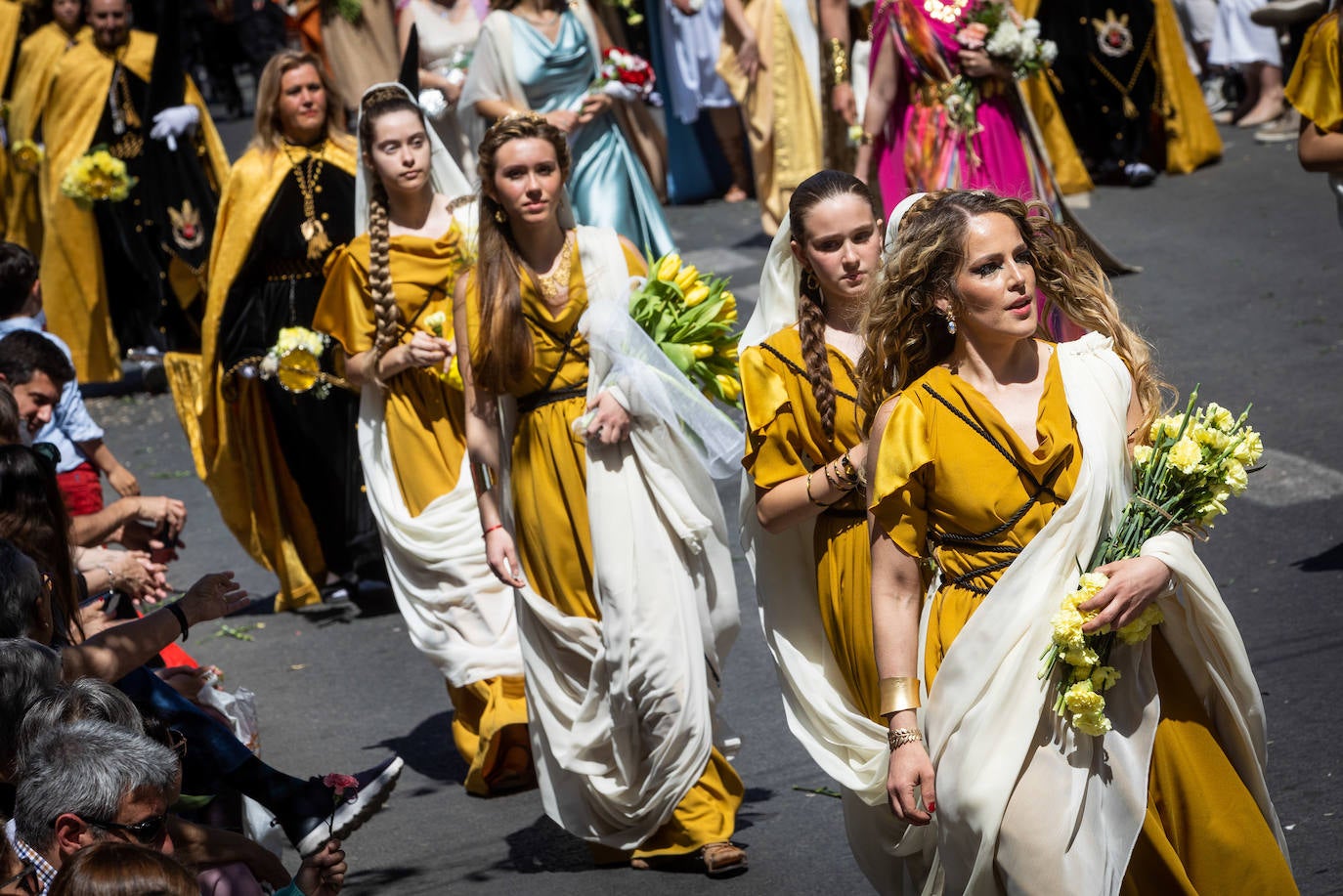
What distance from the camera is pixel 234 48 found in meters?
23.3

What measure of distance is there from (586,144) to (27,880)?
700 centimetres

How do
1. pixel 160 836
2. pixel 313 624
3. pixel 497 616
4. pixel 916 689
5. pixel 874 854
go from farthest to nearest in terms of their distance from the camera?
pixel 313 624 → pixel 497 616 → pixel 874 854 → pixel 916 689 → pixel 160 836

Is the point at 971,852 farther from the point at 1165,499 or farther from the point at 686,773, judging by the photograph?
the point at 686,773

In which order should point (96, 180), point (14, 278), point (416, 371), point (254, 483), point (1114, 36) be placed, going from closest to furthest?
point (416, 371), point (14, 278), point (254, 483), point (96, 180), point (1114, 36)

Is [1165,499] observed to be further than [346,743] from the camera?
No

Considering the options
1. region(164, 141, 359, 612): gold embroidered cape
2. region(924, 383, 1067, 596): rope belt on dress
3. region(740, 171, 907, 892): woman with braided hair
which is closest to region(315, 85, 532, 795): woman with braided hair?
region(164, 141, 359, 612): gold embroidered cape

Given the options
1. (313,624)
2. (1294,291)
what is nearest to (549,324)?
(313,624)

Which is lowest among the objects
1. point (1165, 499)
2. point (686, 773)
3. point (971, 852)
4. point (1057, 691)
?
point (686, 773)

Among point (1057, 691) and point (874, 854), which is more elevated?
point (1057, 691)

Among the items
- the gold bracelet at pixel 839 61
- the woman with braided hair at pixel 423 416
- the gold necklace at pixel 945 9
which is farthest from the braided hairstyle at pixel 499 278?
the gold bracelet at pixel 839 61

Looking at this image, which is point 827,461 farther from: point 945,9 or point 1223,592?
point 945,9

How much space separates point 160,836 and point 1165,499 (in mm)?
2064

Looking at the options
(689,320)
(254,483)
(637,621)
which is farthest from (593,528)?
(254,483)

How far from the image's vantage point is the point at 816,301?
4551 mm
